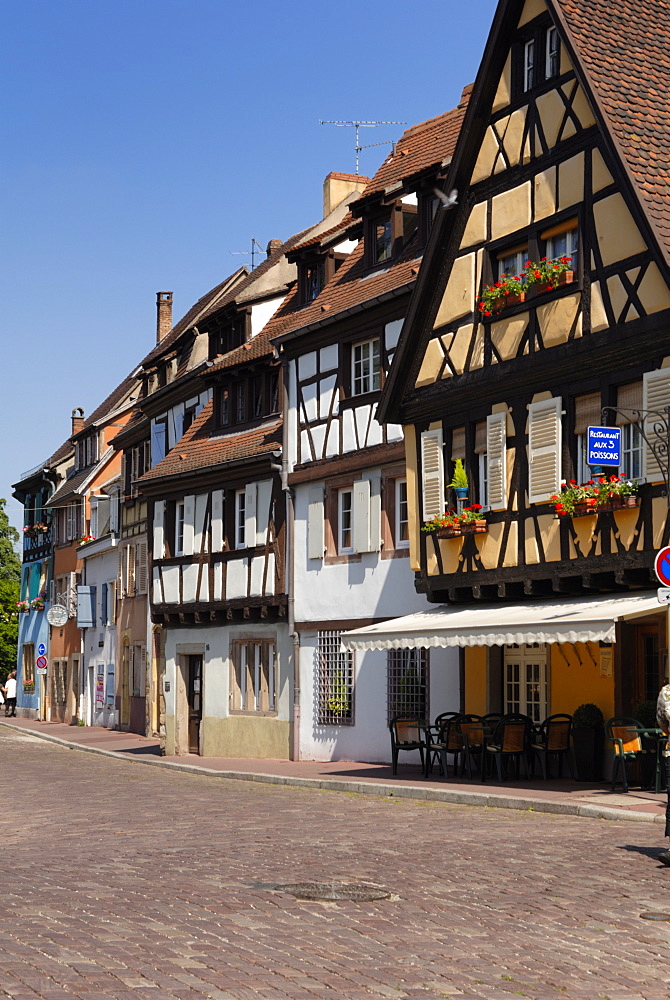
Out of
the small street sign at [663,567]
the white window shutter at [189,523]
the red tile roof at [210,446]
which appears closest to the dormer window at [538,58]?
the small street sign at [663,567]

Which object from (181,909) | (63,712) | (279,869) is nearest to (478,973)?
(181,909)

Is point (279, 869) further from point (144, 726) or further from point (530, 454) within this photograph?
point (144, 726)

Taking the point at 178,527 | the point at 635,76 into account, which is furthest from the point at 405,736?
the point at 178,527

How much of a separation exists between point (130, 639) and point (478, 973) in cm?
4118

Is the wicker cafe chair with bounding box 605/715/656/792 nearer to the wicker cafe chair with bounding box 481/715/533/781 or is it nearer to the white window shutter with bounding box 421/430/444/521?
the wicker cafe chair with bounding box 481/715/533/781

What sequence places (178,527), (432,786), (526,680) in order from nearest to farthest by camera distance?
(432,786) → (526,680) → (178,527)

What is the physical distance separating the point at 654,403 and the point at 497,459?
374 centimetres

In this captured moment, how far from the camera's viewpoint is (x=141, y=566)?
155 ft

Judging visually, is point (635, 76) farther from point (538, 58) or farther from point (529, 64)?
point (529, 64)

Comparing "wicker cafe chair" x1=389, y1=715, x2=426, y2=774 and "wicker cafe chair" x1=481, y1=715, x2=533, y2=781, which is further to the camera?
"wicker cafe chair" x1=389, y1=715, x2=426, y2=774

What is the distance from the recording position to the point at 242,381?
35.0 meters

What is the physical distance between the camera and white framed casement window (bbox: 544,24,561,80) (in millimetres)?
22531

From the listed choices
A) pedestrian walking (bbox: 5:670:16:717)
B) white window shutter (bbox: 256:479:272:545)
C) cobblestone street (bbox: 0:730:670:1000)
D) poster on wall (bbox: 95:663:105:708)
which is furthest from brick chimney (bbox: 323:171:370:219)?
pedestrian walking (bbox: 5:670:16:717)

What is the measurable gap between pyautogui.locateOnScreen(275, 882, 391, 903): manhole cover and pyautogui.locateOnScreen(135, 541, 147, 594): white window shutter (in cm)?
3596
